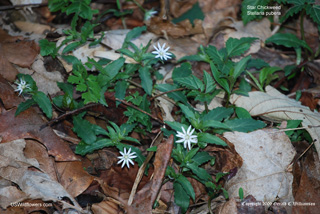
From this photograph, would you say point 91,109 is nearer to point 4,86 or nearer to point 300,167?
point 4,86

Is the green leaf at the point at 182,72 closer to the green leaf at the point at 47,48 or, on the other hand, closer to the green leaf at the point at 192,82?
the green leaf at the point at 192,82

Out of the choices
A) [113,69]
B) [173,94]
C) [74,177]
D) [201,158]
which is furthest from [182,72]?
[74,177]

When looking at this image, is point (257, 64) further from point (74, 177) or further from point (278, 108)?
point (74, 177)

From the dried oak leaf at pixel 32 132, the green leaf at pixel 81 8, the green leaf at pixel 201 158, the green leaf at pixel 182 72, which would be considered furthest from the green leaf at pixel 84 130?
the green leaf at pixel 81 8

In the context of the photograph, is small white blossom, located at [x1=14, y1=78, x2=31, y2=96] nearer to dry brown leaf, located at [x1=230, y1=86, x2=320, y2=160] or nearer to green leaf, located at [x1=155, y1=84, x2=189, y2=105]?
green leaf, located at [x1=155, y1=84, x2=189, y2=105]

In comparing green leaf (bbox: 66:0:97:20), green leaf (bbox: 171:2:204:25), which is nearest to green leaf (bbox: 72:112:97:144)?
green leaf (bbox: 66:0:97:20)
